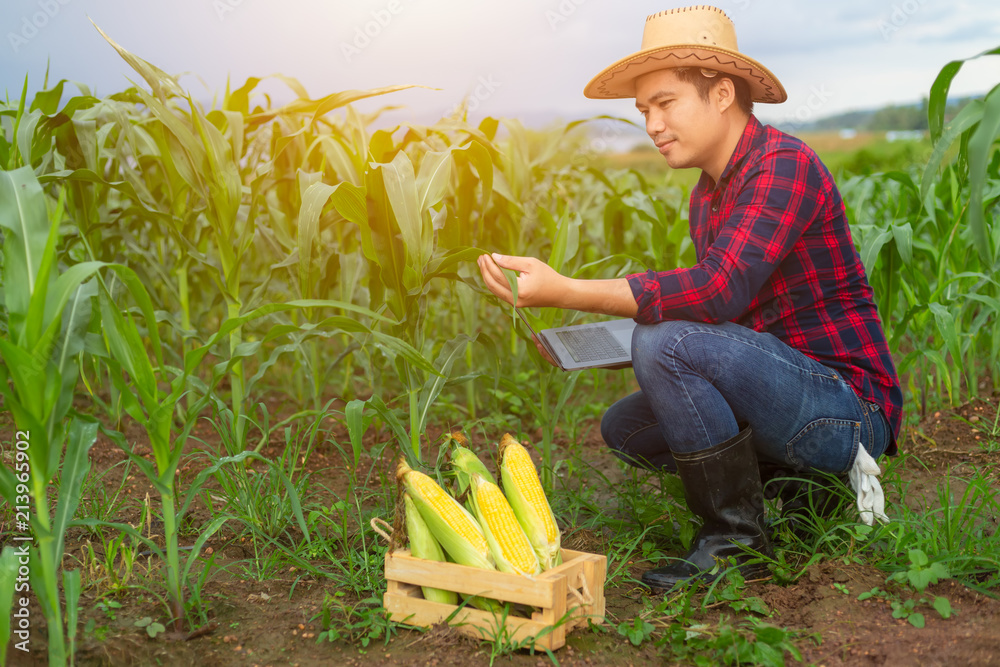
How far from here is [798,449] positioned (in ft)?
6.72

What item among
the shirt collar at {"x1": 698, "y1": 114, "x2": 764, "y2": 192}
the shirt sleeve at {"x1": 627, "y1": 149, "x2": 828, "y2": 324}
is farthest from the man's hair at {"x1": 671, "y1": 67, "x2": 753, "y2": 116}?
the shirt sleeve at {"x1": 627, "y1": 149, "x2": 828, "y2": 324}

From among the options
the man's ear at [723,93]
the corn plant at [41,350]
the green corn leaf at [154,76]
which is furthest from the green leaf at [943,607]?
the green corn leaf at [154,76]

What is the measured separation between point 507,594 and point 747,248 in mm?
1011

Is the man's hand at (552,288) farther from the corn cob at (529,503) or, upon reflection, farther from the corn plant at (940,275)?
the corn plant at (940,275)

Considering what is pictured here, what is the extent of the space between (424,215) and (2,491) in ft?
3.73

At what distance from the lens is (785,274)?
210cm

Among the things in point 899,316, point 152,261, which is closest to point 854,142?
point 899,316

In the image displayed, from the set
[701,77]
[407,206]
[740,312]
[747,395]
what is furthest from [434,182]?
[747,395]

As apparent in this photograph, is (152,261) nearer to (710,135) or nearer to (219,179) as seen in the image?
(219,179)

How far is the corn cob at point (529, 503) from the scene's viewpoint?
1.73m

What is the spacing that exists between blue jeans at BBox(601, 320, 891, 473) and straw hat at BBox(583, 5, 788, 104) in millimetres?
694

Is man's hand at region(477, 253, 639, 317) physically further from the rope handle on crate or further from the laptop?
the rope handle on crate

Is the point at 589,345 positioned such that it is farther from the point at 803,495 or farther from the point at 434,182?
the point at 803,495

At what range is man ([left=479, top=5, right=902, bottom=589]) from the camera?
1.96 m
